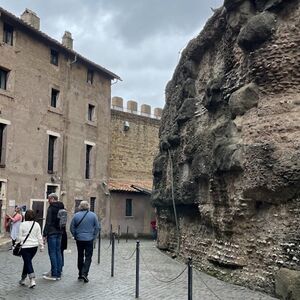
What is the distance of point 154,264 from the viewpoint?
1298cm

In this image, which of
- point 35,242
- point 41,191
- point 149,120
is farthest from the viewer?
point 149,120

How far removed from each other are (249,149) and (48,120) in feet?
55.2

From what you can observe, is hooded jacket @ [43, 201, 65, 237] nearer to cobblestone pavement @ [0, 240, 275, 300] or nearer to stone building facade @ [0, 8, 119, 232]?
cobblestone pavement @ [0, 240, 275, 300]

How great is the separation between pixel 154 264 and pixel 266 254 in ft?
14.3

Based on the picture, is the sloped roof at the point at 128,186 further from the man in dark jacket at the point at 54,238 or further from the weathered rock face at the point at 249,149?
the man in dark jacket at the point at 54,238

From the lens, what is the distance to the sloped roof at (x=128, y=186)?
29609mm

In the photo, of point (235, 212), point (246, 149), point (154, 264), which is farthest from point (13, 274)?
point (246, 149)

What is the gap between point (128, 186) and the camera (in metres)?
30.4

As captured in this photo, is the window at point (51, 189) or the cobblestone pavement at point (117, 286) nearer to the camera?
the cobblestone pavement at point (117, 286)

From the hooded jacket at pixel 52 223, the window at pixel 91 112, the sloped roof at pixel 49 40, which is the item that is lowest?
the hooded jacket at pixel 52 223

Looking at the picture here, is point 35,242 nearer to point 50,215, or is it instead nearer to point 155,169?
point 50,215

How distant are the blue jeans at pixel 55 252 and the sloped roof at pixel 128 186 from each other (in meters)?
19.6

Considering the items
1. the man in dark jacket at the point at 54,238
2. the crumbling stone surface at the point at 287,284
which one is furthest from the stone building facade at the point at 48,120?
the crumbling stone surface at the point at 287,284

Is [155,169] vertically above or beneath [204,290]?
above
